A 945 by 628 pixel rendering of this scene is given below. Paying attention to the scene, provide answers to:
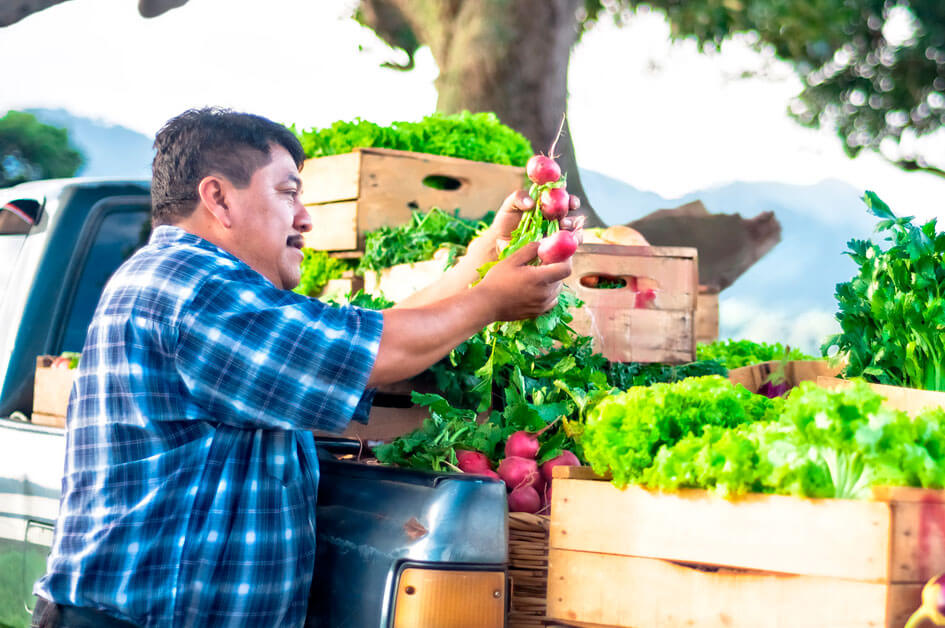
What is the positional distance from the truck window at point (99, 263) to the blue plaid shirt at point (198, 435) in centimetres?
214

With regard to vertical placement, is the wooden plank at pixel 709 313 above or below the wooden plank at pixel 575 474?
above

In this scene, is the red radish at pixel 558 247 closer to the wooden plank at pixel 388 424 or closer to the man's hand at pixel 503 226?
the man's hand at pixel 503 226

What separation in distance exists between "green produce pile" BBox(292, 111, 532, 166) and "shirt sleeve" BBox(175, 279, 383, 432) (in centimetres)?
326

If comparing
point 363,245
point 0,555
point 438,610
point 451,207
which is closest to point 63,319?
point 0,555

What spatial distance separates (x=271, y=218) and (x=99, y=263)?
7.14 ft

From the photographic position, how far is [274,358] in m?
2.20

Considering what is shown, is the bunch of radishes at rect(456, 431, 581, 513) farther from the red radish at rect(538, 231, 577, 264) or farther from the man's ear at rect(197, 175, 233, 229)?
the man's ear at rect(197, 175, 233, 229)

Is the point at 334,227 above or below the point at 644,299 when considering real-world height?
above

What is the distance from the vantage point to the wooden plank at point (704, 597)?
199 cm

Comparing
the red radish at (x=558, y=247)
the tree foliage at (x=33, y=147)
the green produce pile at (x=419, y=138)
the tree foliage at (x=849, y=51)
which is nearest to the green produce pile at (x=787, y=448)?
the red radish at (x=558, y=247)

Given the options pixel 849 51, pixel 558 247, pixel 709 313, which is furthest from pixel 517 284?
pixel 849 51

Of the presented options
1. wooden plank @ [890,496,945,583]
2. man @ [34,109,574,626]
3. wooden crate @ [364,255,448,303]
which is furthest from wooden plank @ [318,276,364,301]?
wooden plank @ [890,496,945,583]

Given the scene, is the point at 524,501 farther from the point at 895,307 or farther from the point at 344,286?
the point at 344,286

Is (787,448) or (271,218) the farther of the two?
(271,218)
